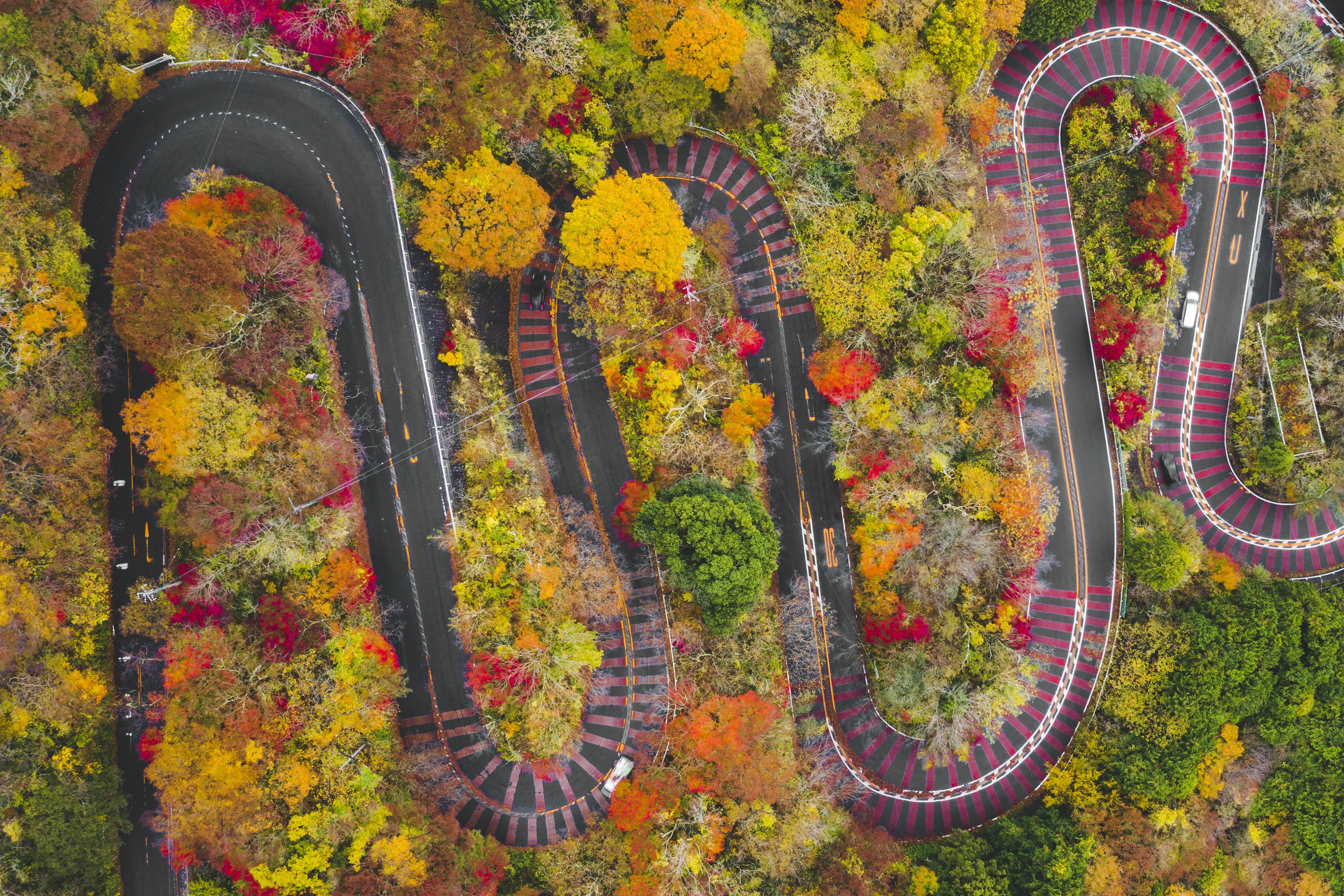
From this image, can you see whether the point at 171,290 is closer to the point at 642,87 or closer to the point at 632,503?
the point at 632,503

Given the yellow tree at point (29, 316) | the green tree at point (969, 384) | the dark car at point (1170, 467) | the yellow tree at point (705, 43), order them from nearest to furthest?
1. the yellow tree at point (29, 316)
2. the yellow tree at point (705, 43)
3. the green tree at point (969, 384)
4. the dark car at point (1170, 467)

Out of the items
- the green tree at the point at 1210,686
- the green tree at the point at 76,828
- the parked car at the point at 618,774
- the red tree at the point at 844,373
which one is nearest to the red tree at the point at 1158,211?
the red tree at the point at 844,373

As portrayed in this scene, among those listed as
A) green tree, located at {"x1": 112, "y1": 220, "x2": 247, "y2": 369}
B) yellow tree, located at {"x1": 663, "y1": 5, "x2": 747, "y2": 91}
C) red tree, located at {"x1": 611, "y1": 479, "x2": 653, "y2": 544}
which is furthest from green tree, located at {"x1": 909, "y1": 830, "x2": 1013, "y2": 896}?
green tree, located at {"x1": 112, "y1": 220, "x2": 247, "y2": 369}

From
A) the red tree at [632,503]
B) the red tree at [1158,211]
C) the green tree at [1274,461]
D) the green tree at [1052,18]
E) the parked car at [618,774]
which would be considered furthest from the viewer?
the green tree at [1274,461]

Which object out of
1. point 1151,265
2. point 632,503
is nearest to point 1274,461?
point 1151,265

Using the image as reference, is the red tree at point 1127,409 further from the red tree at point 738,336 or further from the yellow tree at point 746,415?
the red tree at point 738,336

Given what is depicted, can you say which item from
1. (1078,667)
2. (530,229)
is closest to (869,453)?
(1078,667)
